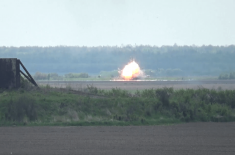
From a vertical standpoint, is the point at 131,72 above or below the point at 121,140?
above

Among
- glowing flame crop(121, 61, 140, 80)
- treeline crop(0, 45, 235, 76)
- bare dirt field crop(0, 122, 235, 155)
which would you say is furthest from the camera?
treeline crop(0, 45, 235, 76)

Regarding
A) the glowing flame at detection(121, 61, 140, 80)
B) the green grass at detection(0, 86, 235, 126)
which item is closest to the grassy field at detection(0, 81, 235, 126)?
the green grass at detection(0, 86, 235, 126)

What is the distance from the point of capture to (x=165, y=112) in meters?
30.4

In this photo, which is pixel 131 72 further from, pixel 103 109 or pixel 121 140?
pixel 121 140

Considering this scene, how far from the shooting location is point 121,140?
71.9 feet

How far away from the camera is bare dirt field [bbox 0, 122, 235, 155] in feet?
63.8

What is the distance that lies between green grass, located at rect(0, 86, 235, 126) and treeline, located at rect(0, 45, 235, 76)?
88.8m

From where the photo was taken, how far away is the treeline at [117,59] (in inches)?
5290

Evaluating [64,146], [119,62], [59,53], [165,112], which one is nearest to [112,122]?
[165,112]

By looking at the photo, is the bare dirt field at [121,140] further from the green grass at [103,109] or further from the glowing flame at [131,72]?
the glowing flame at [131,72]

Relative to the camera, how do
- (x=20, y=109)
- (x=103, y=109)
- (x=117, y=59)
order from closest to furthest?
(x=20, y=109) → (x=103, y=109) → (x=117, y=59)

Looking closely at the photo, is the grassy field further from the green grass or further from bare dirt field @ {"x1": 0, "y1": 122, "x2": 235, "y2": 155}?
bare dirt field @ {"x1": 0, "y1": 122, "x2": 235, "y2": 155}

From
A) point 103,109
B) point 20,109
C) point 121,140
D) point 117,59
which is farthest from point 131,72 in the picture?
point 121,140

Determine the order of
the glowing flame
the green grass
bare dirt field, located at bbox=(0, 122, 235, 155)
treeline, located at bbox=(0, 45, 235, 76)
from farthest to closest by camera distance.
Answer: treeline, located at bbox=(0, 45, 235, 76)
the glowing flame
the green grass
bare dirt field, located at bbox=(0, 122, 235, 155)
